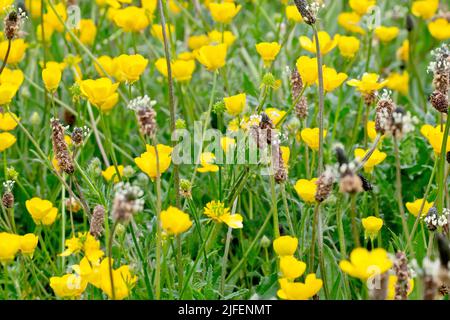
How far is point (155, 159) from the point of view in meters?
1.50

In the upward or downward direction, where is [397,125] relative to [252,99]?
downward

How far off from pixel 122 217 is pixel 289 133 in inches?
36.0

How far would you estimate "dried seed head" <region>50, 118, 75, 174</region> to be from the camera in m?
1.56

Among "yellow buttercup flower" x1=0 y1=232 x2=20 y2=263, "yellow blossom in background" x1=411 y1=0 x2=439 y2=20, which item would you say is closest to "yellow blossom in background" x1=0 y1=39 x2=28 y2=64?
"yellow buttercup flower" x1=0 y1=232 x2=20 y2=263

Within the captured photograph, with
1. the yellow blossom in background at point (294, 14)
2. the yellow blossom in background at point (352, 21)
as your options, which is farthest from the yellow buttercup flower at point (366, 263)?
the yellow blossom in background at point (352, 21)

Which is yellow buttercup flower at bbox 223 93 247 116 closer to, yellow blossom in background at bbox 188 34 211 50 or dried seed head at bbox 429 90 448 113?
dried seed head at bbox 429 90 448 113

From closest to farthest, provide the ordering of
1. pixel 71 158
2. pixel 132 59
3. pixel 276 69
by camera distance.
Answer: pixel 71 158 → pixel 132 59 → pixel 276 69

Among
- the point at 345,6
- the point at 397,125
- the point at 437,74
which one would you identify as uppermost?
the point at 345,6

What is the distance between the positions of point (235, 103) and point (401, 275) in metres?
0.60

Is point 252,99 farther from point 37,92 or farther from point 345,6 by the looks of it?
point 345,6

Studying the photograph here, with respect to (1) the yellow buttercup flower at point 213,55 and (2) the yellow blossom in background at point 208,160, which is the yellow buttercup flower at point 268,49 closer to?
(1) the yellow buttercup flower at point 213,55

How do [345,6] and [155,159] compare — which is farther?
[345,6]
